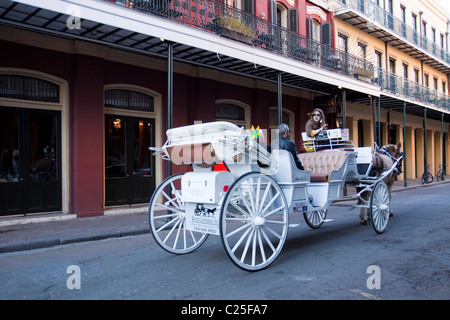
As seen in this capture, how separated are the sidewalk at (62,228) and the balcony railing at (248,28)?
521 centimetres

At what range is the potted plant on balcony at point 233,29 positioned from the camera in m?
10.6

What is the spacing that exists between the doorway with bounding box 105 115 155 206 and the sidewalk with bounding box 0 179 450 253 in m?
0.85

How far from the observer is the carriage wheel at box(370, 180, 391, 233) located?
682 centimetres

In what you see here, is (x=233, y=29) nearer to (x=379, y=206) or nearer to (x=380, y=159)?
(x=380, y=159)

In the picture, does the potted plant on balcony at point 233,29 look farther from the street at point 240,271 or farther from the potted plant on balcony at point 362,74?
the potted plant on balcony at point 362,74

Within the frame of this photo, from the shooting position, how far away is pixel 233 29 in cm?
1073

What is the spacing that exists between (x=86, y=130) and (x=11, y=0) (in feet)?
12.1

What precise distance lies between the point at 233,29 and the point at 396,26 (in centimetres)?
1734

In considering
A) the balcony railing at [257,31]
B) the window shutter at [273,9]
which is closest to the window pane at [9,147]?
the balcony railing at [257,31]

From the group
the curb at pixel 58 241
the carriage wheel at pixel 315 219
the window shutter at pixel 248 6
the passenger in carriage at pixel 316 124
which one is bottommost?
the curb at pixel 58 241

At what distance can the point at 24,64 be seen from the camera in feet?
29.8

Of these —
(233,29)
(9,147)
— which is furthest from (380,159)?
(9,147)

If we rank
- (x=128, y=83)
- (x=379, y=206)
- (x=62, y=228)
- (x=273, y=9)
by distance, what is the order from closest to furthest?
1. (x=379, y=206)
2. (x=62, y=228)
3. (x=128, y=83)
4. (x=273, y=9)

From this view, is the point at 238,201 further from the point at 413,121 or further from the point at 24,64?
the point at 413,121
